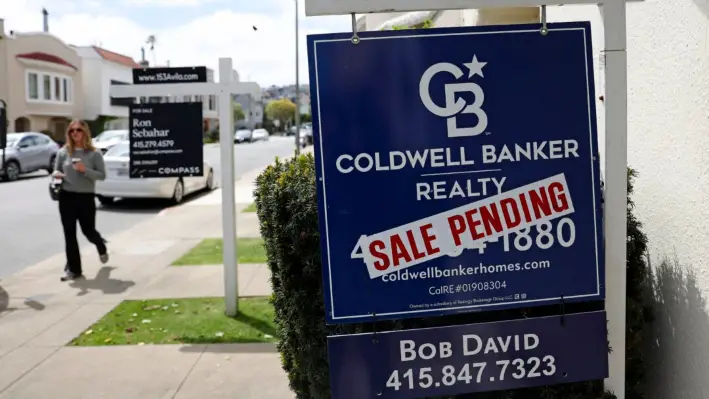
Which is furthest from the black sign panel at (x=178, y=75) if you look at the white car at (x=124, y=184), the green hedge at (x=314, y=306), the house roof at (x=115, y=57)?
the house roof at (x=115, y=57)

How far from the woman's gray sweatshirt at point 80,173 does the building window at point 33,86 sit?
3946 centimetres

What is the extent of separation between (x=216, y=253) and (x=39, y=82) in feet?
130

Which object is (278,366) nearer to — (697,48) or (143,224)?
(697,48)

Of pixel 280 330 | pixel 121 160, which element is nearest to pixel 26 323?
pixel 280 330

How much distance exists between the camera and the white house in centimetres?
265

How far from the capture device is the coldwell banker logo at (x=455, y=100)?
2424 mm

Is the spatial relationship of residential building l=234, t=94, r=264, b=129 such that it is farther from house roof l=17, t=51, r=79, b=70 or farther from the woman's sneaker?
the woman's sneaker

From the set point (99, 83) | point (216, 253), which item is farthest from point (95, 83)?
point (216, 253)

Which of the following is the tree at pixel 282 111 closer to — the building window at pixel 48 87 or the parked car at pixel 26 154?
the building window at pixel 48 87

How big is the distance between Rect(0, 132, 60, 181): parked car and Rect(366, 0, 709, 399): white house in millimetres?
21513

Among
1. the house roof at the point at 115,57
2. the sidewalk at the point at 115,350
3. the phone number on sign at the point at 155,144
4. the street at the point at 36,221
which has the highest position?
the house roof at the point at 115,57

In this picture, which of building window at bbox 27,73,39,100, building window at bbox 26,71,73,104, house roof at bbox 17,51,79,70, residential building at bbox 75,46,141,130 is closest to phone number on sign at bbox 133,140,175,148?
house roof at bbox 17,51,79,70

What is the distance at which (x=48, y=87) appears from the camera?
4572 centimetres

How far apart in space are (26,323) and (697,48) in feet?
19.2
